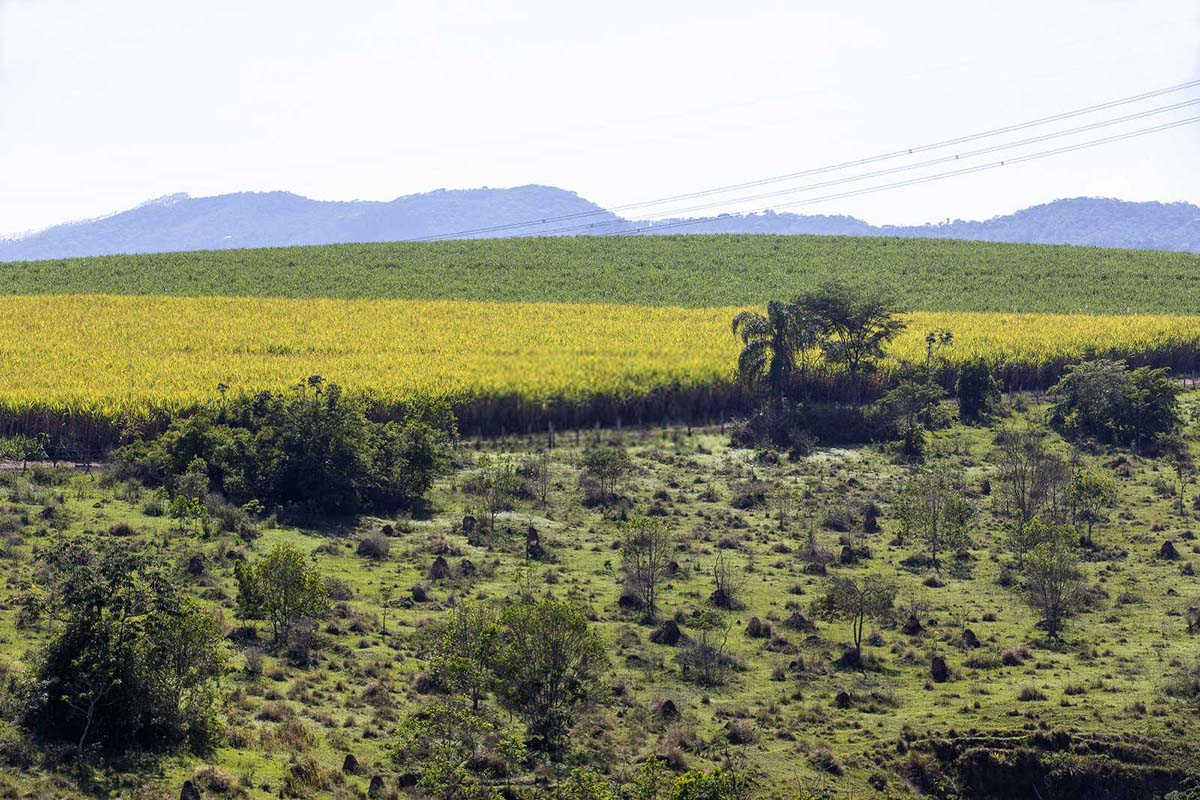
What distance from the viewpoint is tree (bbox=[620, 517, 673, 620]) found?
54875 mm

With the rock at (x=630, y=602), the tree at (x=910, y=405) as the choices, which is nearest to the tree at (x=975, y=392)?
the tree at (x=910, y=405)

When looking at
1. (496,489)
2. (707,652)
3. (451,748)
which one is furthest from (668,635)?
(496,489)

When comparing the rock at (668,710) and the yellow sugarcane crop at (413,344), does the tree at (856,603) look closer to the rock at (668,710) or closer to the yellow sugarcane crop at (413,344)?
the rock at (668,710)

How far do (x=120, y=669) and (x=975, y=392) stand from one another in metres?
66.4

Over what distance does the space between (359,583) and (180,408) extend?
2433 cm

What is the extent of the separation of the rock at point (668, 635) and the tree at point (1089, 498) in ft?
82.7

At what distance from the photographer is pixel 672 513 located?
68500mm

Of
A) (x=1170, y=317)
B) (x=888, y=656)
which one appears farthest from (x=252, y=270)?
(x=888, y=656)

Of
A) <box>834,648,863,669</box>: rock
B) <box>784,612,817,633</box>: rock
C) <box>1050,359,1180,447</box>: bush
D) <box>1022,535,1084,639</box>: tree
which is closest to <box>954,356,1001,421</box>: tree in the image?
<box>1050,359,1180,447</box>: bush

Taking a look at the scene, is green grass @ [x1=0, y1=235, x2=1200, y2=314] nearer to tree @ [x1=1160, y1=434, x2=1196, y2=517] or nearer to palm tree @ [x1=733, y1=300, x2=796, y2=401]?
palm tree @ [x1=733, y1=300, x2=796, y2=401]

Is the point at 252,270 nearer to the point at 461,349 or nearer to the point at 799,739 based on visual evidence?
the point at 461,349

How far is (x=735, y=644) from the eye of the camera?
50.2m

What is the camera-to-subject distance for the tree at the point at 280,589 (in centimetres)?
4675

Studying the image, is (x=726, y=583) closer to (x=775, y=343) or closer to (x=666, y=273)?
(x=775, y=343)
